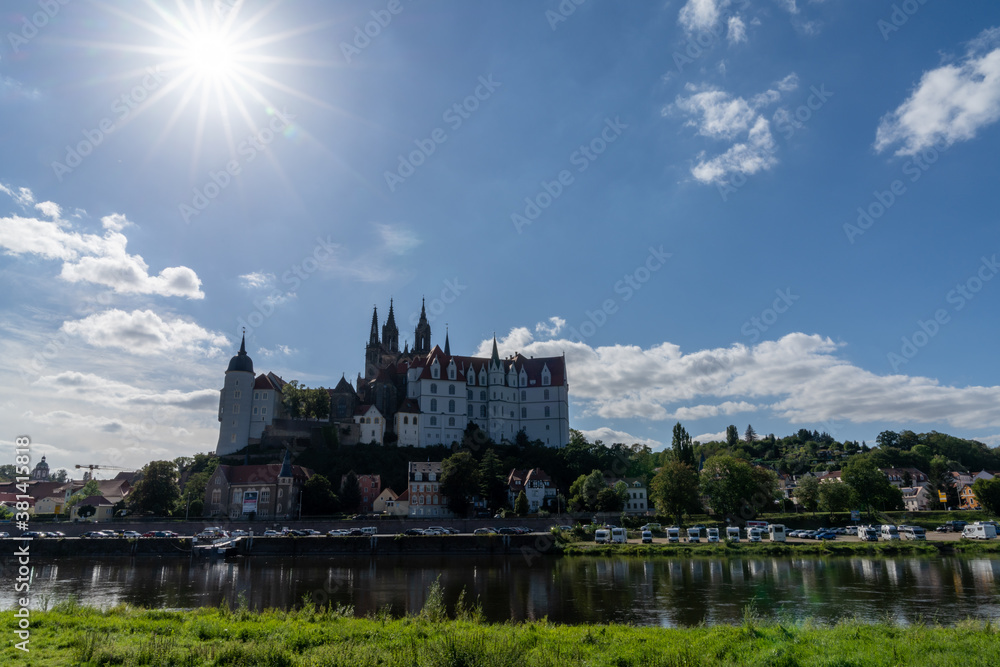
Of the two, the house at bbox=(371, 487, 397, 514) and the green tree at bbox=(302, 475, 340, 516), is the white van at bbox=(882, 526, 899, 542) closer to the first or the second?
the house at bbox=(371, 487, 397, 514)

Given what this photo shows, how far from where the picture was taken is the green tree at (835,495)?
77125 mm

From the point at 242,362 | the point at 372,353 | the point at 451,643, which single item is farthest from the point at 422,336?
the point at 451,643

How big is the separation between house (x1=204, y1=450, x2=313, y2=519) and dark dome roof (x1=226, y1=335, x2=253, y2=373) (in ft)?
74.5

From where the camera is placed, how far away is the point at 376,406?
108 metres

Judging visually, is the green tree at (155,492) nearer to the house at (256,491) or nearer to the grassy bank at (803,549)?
the house at (256,491)

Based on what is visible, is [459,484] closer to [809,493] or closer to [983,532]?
[809,493]

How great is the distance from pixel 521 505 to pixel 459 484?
818 cm

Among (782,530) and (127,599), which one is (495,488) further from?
(127,599)

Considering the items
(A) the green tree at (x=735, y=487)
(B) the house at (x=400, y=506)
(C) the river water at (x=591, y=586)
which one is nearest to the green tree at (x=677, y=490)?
(A) the green tree at (x=735, y=487)

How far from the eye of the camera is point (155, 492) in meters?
80.9

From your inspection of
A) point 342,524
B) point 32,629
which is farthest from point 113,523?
point 32,629

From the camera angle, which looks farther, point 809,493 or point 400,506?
point 400,506

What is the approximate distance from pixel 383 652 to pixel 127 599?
2596 centimetres

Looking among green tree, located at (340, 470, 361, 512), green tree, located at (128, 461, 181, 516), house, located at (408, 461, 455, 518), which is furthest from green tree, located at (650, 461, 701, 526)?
green tree, located at (128, 461, 181, 516)
